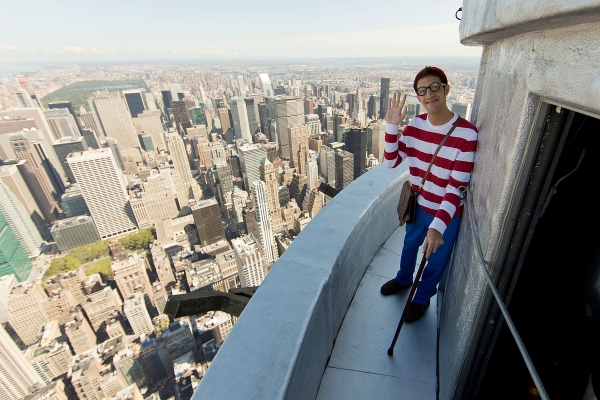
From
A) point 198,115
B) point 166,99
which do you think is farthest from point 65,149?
point 166,99

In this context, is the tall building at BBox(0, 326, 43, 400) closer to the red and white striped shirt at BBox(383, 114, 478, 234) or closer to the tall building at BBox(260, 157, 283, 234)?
the tall building at BBox(260, 157, 283, 234)

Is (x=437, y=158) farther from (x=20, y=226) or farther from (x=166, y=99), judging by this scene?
(x=166, y=99)

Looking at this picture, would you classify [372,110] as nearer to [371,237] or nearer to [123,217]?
[123,217]

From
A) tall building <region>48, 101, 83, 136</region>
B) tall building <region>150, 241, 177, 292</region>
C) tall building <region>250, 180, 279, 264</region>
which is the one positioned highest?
tall building <region>48, 101, 83, 136</region>

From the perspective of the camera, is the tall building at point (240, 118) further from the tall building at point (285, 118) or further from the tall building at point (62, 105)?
the tall building at point (62, 105)

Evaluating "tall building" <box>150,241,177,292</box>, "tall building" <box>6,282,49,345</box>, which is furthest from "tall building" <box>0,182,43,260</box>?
"tall building" <box>150,241,177,292</box>

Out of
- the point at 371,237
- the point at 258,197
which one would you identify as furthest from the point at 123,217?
the point at 371,237
